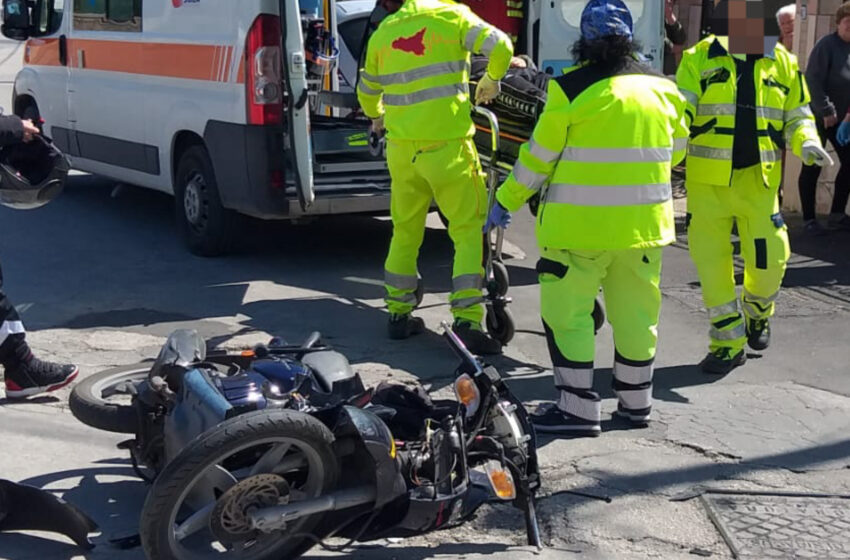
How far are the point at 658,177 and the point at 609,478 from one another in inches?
50.3

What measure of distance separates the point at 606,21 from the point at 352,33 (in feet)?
17.7

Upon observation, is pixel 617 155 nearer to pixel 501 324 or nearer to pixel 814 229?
pixel 501 324

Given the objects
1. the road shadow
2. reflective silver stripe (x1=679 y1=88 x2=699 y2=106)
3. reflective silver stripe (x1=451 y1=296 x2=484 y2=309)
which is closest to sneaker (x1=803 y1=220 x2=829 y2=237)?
the road shadow

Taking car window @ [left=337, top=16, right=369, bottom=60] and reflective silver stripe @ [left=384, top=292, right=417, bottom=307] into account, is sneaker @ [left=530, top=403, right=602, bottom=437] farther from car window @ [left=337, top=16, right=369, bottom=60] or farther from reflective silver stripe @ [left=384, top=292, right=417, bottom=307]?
car window @ [left=337, top=16, right=369, bottom=60]

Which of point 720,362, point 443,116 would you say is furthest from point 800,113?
point 443,116

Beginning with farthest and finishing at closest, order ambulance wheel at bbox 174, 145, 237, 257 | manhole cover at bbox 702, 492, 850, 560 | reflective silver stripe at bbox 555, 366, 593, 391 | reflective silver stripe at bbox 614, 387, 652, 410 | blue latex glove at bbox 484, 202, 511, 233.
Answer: ambulance wheel at bbox 174, 145, 237, 257 → blue latex glove at bbox 484, 202, 511, 233 → reflective silver stripe at bbox 614, 387, 652, 410 → reflective silver stripe at bbox 555, 366, 593, 391 → manhole cover at bbox 702, 492, 850, 560

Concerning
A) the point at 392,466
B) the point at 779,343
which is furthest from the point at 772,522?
the point at 779,343

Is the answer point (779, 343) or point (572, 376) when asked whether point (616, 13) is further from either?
point (779, 343)

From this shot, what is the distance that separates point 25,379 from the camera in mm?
5617

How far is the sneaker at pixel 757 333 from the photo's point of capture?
6.39 m

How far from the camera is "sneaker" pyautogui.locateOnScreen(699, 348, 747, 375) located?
614cm

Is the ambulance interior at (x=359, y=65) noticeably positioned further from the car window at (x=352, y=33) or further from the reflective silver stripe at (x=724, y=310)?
the reflective silver stripe at (x=724, y=310)

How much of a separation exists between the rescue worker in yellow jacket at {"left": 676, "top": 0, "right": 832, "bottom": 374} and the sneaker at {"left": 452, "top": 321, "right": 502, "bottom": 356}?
1101mm

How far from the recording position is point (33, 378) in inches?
222
